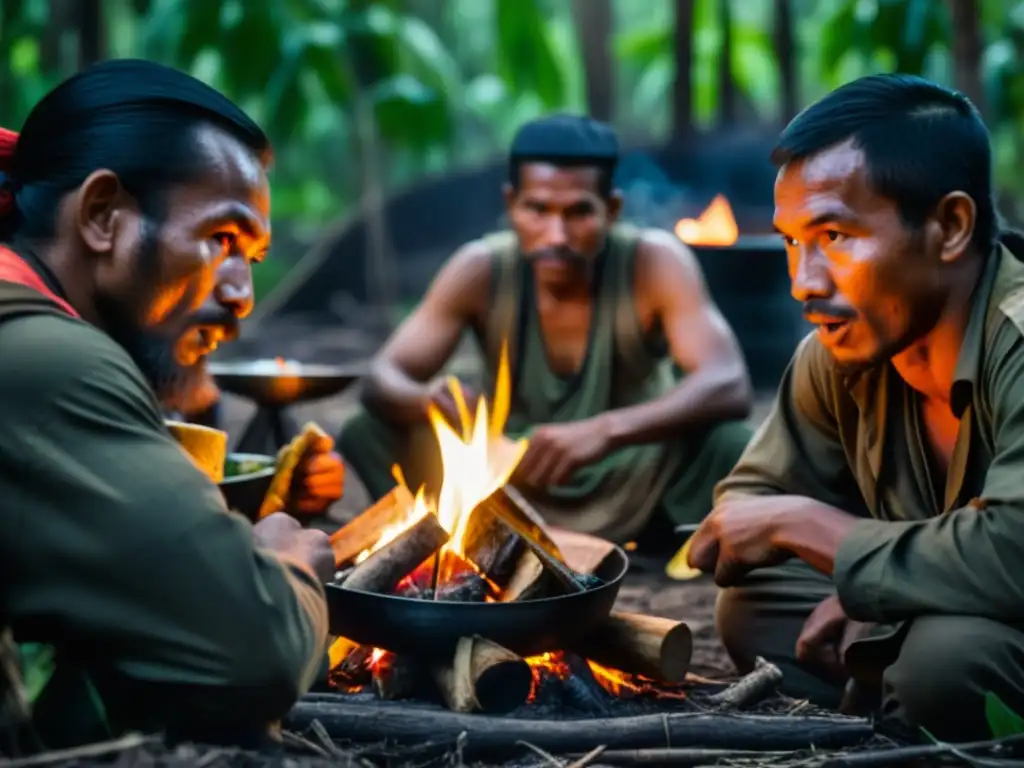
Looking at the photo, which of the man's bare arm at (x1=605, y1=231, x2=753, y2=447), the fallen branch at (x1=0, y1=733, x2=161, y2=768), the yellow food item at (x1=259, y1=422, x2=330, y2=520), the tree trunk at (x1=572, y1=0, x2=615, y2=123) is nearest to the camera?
the fallen branch at (x1=0, y1=733, x2=161, y2=768)

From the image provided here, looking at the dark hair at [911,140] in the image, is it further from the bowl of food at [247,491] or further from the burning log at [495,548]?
the bowl of food at [247,491]

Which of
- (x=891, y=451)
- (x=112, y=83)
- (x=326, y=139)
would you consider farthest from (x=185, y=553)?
(x=326, y=139)

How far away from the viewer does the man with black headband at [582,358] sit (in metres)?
5.75

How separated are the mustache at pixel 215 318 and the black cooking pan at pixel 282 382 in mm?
3114

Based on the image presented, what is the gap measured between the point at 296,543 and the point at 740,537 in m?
1.29

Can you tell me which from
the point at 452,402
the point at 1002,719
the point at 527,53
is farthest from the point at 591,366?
the point at 527,53

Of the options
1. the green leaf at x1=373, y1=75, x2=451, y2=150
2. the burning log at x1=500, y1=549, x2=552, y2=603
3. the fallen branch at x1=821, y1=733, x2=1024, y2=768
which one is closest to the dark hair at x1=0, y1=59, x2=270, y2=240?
the burning log at x1=500, y1=549, x2=552, y2=603

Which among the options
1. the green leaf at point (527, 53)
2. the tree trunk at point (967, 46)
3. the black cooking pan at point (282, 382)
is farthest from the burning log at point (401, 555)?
the green leaf at point (527, 53)

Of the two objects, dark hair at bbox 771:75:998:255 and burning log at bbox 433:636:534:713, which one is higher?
dark hair at bbox 771:75:998:255

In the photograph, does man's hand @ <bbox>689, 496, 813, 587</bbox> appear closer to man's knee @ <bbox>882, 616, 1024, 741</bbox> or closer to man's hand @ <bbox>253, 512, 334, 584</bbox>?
man's knee @ <bbox>882, 616, 1024, 741</bbox>

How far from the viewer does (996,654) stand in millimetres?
3033

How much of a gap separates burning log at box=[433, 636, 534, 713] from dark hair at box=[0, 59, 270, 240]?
52.6 inches

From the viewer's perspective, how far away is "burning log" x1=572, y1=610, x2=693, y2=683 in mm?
3602

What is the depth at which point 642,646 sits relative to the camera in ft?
11.9
